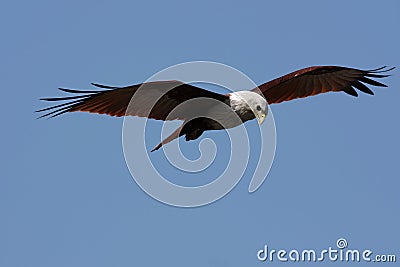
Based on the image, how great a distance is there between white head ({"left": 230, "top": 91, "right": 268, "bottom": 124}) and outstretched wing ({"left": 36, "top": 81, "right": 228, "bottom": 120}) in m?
0.15

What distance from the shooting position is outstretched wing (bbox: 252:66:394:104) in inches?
516

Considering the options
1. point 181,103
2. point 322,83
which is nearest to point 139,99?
point 181,103

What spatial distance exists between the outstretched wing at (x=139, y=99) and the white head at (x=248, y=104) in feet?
0.50

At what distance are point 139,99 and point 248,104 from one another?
4.46 feet

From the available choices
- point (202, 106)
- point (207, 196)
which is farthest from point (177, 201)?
point (202, 106)

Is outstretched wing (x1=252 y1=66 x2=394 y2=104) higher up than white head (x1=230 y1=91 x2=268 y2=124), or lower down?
higher up

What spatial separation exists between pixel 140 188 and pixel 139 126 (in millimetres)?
772

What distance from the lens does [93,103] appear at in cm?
1148

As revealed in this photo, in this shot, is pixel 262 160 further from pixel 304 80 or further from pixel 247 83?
pixel 304 80

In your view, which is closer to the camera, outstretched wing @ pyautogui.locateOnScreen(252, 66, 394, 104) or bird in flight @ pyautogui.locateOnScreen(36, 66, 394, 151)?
bird in flight @ pyautogui.locateOnScreen(36, 66, 394, 151)

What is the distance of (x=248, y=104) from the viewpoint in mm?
11758

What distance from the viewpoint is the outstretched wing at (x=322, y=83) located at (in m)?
13.1

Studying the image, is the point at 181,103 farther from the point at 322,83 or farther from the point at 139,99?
the point at 322,83

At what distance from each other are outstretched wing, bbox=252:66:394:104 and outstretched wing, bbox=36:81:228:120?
1.60 metres
